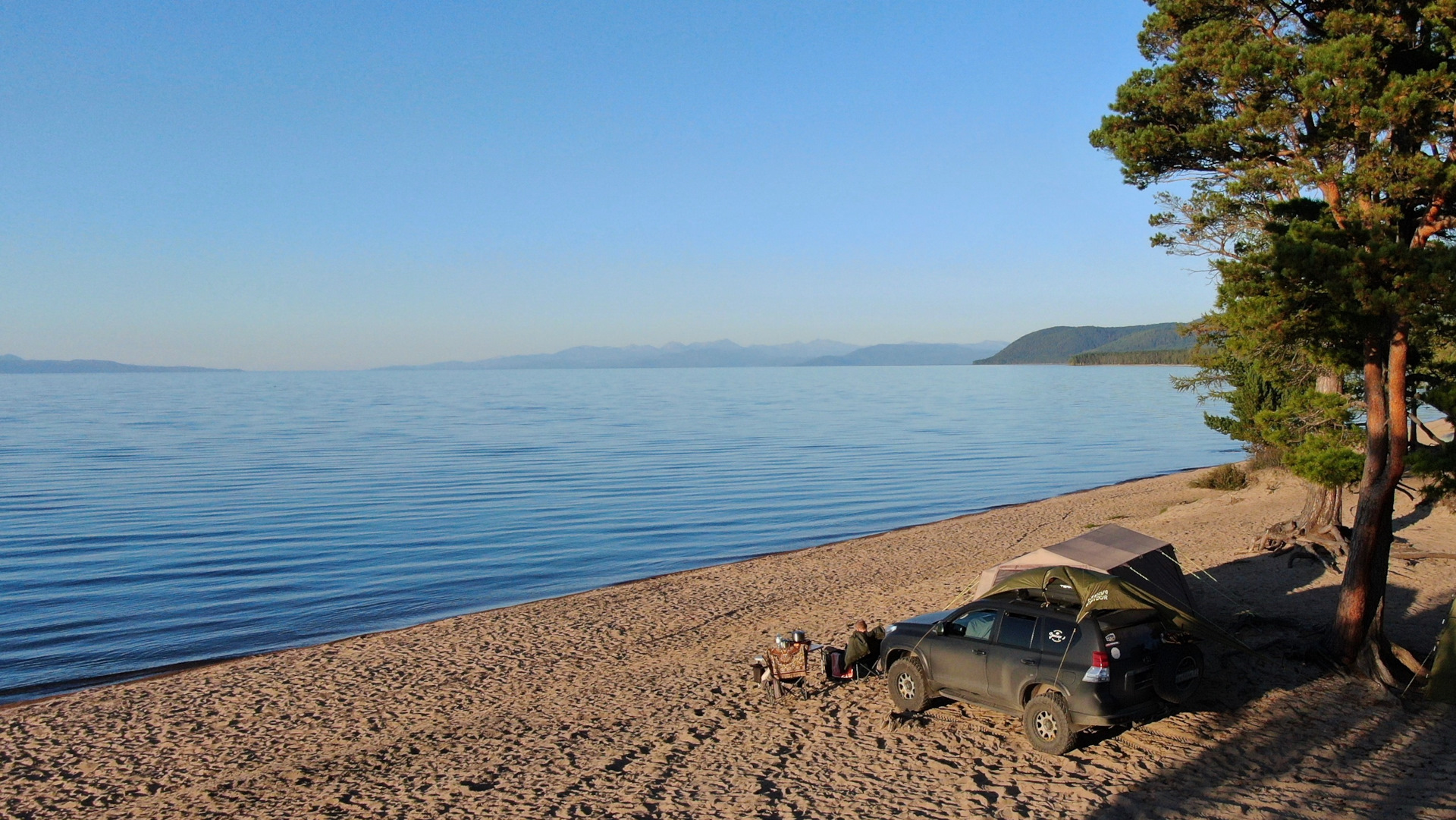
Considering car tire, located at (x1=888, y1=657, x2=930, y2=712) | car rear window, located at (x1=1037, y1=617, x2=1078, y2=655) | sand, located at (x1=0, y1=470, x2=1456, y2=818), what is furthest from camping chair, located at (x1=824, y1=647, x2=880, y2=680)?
car rear window, located at (x1=1037, y1=617, x2=1078, y2=655)

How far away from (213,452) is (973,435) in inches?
1979

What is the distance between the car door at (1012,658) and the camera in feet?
34.8

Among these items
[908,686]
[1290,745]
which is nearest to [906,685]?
[908,686]

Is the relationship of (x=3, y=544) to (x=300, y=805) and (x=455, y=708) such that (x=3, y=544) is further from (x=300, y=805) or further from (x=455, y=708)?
(x=300, y=805)

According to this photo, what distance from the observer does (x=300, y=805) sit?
33.3ft

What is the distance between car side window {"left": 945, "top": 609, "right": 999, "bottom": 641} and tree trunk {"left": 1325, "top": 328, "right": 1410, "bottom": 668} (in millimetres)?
5063

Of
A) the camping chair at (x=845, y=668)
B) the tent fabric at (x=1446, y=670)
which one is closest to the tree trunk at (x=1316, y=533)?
the tent fabric at (x=1446, y=670)

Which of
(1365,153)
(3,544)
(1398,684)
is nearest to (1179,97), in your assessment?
(1365,153)

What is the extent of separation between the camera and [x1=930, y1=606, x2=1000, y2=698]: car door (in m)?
11.2

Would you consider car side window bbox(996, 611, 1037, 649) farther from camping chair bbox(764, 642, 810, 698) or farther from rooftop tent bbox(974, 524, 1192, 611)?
camping chair bbox(764, 642, 810, 698)

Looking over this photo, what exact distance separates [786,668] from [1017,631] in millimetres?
3652

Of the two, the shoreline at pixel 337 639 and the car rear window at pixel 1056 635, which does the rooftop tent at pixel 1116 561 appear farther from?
the shoreline at pixel 337 639

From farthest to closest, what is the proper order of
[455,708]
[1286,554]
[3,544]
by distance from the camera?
[3,544]
[1286,554]
[455,708]

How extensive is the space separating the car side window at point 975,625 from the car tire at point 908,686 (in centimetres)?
68
